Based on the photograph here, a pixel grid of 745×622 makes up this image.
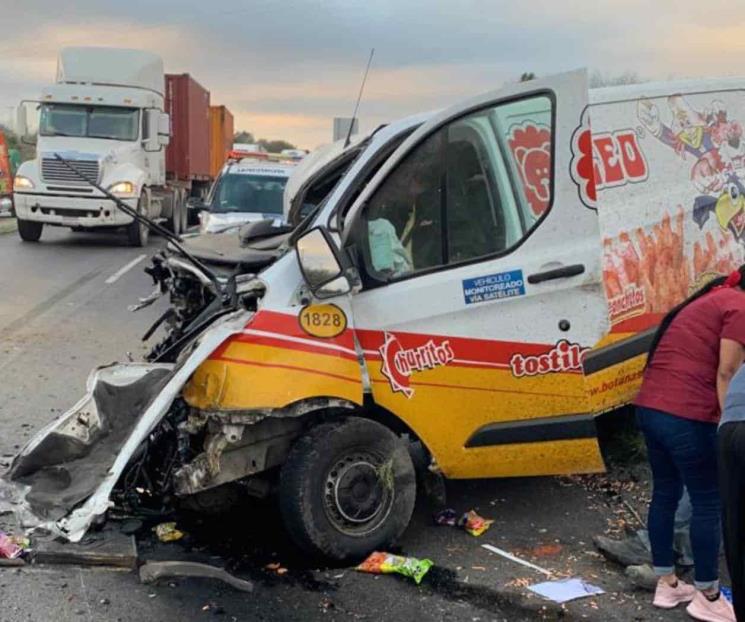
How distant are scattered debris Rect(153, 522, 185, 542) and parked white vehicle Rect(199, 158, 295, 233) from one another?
8.31 metres

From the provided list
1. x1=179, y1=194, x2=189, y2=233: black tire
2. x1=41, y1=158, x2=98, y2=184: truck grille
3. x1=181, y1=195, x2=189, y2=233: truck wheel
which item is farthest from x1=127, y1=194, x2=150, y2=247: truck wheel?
x1=181, y1=195, x2=189, y2=233: truck wheel

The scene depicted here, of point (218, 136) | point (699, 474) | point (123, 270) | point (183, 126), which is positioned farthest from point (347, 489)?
point (218, 136)

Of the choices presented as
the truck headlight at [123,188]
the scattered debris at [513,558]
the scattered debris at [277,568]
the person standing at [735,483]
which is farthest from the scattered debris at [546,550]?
the truck headlight at [123,188]

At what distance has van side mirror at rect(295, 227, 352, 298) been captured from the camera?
13.2ft

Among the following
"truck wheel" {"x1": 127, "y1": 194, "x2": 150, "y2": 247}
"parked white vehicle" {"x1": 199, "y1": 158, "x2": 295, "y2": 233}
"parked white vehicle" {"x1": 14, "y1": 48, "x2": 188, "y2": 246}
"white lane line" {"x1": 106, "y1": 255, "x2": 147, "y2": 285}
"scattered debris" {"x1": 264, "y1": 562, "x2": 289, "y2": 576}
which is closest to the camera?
"scattered debris" {"x1": 264, "y1": 562, "x2": 289, "y2": 576}

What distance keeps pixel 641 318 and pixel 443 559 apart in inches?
62.4

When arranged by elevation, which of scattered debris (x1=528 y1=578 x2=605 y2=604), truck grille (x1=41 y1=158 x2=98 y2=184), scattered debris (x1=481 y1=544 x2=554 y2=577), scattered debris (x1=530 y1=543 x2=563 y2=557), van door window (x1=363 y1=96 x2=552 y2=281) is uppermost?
truck grille (x1=41 y1=158 x2=98 y2=184)

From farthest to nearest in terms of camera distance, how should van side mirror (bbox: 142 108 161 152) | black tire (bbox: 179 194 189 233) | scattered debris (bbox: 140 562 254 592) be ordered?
black tire (bbox: 179 194 189 233) < van side mirror (bbox: 142 108 161 152) < scattered debris (bbox: 140 562 254 592)

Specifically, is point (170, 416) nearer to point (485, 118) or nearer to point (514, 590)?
point (514, 590)

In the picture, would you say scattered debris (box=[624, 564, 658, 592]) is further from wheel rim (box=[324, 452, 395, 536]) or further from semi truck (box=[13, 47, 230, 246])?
semi truck (box=[13, 47, 230, 246])

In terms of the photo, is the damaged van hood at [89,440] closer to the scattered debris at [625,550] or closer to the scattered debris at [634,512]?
the scattered debris at [625,550]

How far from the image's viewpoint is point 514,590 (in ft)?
13.2

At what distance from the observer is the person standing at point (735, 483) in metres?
3.00

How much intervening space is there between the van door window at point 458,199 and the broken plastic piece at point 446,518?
1.39m
